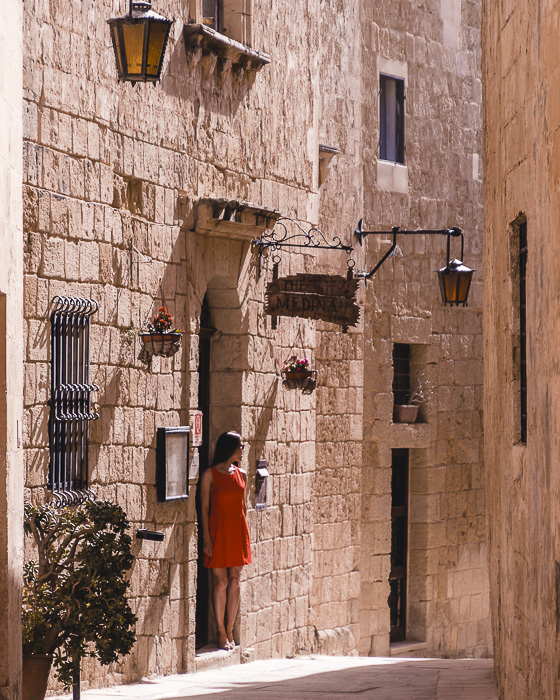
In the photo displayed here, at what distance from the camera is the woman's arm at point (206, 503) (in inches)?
404

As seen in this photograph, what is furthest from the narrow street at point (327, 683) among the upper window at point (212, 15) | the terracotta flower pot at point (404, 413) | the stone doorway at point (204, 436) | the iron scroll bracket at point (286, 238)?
the upper window at point (212, 15)

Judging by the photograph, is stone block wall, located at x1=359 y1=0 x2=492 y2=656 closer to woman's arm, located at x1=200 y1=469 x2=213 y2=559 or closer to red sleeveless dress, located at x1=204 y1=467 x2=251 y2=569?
red sleeveless dress, located at x1=204 y1=467 x2=251 y2=569

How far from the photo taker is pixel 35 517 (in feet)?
24.8

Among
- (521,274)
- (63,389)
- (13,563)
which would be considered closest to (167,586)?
(63,389)

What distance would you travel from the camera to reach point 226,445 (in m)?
10.2

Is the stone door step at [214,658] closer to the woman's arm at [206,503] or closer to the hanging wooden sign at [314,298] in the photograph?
the woman's arm at [206,503]

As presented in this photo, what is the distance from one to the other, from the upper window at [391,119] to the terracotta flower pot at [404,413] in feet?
8.72

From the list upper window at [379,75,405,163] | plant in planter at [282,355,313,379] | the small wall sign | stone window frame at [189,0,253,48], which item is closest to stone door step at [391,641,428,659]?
plant in planter at [282,355,313,379]

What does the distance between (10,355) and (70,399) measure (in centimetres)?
189

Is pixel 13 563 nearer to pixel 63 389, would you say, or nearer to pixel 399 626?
pixel 63 389

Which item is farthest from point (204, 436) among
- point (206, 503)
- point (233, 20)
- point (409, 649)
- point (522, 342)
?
point (409, 649)

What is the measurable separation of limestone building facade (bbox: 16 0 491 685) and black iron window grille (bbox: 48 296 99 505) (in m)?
0.10

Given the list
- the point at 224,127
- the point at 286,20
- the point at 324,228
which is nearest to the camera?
the point at 224,127

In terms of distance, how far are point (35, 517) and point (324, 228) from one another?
599 cm
